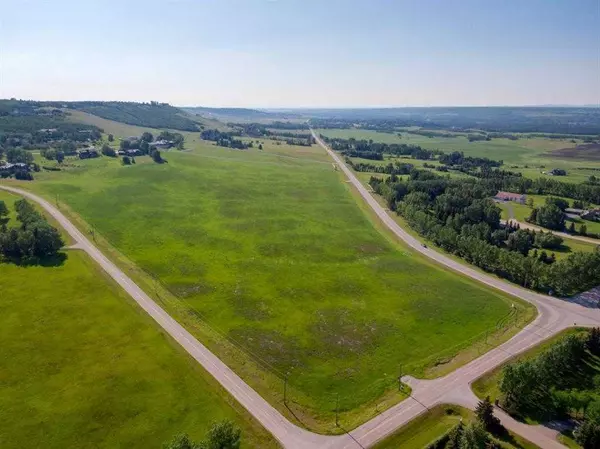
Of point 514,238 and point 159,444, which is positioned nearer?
point 159,444

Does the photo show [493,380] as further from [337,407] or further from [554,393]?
[337,407]

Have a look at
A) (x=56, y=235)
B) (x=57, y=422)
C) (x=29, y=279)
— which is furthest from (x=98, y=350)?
(x=56, y=235)

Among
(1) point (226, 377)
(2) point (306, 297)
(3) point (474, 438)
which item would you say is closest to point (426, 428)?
(3) point (474, 438)

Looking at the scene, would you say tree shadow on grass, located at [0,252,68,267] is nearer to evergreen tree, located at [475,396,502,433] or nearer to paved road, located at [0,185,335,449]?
paved road, located at [0,185,335,449]

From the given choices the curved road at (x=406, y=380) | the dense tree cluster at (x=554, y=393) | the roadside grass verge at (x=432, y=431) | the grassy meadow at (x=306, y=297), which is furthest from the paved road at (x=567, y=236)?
the roadside grass verge at (x=432, y=431)

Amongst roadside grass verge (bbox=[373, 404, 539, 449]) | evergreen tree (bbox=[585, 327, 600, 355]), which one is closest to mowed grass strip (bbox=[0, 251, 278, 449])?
roadside grass verge (bbox=[373, 404, 539, 449])

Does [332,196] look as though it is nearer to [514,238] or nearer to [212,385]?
[514,238]
